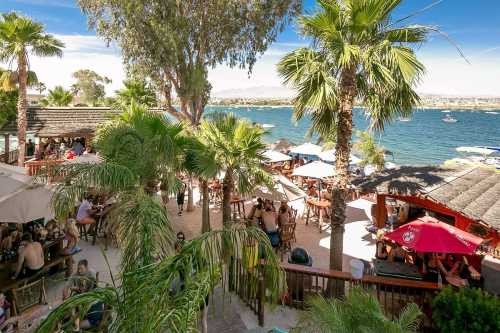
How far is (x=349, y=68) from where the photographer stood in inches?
246

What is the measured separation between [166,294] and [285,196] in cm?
641

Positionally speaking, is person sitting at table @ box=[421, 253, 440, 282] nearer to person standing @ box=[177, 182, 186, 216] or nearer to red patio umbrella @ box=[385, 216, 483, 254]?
red patio umbrella @ box=[385, 216, 483, 254]

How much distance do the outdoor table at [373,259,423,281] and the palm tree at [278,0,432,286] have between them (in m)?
0.81

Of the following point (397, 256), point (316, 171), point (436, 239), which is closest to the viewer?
point (436, 239)

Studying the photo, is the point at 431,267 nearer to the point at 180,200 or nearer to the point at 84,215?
the point at 180,200

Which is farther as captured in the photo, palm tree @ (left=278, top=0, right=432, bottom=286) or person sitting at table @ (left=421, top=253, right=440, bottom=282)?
person sitting at table @ (left=421, top=253, right=440, bottom=282)

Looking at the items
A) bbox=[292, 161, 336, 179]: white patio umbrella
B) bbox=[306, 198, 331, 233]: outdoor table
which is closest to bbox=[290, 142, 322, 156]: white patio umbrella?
bbox=[292, 161, 336, 179]: white patio umbrella

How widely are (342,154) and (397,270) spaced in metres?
2.45

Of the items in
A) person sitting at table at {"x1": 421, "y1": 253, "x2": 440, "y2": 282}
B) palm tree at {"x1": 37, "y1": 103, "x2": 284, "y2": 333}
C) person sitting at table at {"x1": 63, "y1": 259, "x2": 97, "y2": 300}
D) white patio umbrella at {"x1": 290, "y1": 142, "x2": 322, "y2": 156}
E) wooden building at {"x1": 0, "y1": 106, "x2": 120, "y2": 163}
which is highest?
wooden building at {"x1": 0, "y1": 106, "x2": 120, "y2": 163}

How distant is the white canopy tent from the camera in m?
6.38

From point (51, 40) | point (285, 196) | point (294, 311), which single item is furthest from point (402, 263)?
point (51, 40)

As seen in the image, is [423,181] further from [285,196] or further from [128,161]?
[128,161]

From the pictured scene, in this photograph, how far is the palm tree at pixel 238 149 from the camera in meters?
7.70

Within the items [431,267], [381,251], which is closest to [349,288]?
[431,267]
